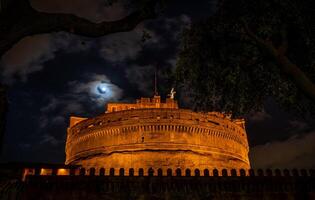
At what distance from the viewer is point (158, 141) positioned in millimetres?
24484

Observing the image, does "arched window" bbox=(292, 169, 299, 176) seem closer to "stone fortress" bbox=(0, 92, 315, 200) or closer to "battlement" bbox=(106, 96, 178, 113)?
"stone fortress" bbox=(0, 92, 315, 200)

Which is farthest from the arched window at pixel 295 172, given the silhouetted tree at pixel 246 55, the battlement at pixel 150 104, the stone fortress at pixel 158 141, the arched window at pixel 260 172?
the battlement at pixel 150 104

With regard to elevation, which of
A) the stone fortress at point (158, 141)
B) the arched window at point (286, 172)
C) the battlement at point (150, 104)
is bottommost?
the arched window at point (286, 172)

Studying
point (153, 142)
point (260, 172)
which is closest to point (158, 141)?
point (153, 142)

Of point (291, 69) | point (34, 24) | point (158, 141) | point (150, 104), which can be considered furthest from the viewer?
point (150, 104)

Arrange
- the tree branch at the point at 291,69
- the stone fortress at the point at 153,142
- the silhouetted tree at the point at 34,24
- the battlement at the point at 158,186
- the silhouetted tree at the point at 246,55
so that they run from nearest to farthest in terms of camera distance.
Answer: the silhouetted tree at the point at 34,24 < the tree branch at the point at 291,69 < the silhouetted tree at the point at 246,55 < the battlement at the point at 158,186 < the stone fortress at the point at 153,142

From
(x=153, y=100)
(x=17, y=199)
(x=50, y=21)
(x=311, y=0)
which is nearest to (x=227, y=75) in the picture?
(x=311, y=0)

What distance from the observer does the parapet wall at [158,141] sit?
2423 cm

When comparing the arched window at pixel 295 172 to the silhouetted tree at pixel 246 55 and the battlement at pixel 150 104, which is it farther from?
the battlement at pixel 150 104

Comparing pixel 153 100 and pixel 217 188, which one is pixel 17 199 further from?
pixel 153 100

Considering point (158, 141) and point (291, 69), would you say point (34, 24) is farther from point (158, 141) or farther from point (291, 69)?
point (158, 141)

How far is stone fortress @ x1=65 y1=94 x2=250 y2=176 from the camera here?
24.2 meters

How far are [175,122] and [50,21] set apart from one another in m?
19.9

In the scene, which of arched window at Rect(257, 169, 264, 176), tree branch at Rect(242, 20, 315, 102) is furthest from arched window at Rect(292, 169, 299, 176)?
tree branch at Rect(242, 20, 315, 102)
